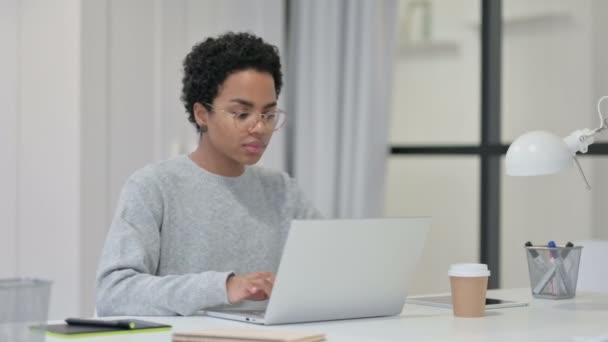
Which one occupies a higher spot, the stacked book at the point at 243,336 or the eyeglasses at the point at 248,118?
the eyeglasses at the point at 248,118

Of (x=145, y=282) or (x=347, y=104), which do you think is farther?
(x=347, y=104)

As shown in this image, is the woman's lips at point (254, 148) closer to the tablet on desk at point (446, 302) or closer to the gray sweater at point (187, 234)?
the gray sweater at point (187, 234)

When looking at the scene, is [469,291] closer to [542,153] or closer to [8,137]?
[542,153]

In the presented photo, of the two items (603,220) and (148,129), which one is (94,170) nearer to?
(148,129)

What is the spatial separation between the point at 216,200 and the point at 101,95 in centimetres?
119

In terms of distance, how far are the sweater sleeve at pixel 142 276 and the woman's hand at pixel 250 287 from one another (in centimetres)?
2

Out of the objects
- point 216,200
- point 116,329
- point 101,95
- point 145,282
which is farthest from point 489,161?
point 116,329

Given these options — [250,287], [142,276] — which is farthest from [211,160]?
[250,287]

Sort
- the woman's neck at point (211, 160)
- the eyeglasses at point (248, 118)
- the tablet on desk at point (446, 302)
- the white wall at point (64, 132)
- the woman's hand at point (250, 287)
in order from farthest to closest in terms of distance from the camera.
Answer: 1. the white wall at point (64, 132)
2. the woman's neck at point (211, 160)
3. the eyeglasses at point (248, 118)
4. the tablet on desk at point (446, 302)
5. the woman's hand at point (250, 287)

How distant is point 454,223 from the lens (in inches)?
167

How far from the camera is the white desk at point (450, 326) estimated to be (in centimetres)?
167

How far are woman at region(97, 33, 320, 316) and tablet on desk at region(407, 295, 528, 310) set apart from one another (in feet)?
1.24

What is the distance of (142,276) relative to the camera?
2.02m

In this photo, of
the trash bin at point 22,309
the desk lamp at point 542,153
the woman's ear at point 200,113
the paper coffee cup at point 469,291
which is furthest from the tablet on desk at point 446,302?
the trash bin at point 22,309
